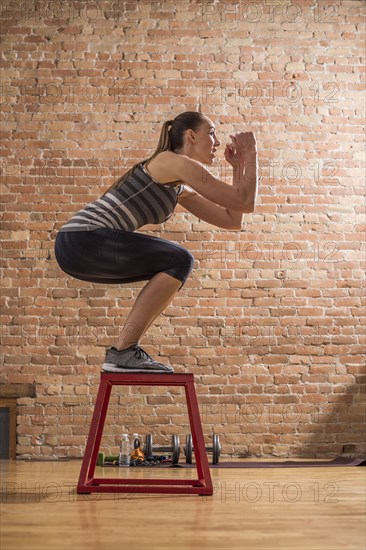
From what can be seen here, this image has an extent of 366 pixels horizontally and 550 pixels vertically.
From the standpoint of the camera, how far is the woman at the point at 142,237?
3.15m

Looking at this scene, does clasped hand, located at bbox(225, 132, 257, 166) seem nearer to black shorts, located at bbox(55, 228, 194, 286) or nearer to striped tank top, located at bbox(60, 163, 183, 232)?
striped tank top, located at bbox(60, 163, 183, 232)

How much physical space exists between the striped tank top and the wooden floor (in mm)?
978

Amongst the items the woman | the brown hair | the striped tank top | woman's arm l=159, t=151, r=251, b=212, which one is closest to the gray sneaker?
the woman

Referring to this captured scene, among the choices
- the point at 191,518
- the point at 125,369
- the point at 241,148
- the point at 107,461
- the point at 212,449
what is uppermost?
the point at 241,148

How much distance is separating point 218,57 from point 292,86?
57 cm

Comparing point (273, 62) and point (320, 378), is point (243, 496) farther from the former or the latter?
point (273, 62)

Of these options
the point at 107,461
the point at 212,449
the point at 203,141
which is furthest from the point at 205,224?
the point at 203,141

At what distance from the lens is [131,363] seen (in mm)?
3211

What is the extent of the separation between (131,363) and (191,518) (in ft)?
2.46

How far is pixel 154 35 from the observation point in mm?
6281

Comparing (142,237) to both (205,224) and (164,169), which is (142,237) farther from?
(205,224)

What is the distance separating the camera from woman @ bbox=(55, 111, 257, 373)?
3.15m

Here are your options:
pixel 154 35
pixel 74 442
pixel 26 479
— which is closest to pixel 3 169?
pixel 154 35

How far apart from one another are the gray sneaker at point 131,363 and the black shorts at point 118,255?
273 mm
